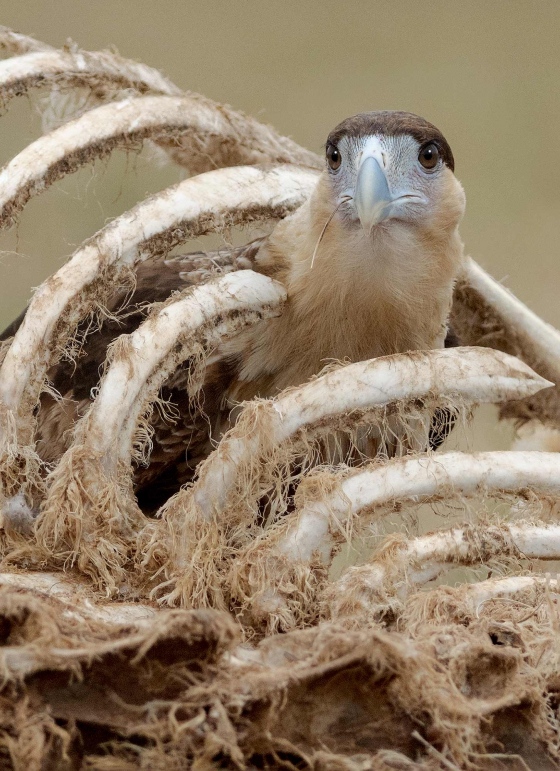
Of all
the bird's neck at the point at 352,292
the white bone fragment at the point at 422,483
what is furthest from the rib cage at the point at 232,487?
the bird's neck at the point at 352,292

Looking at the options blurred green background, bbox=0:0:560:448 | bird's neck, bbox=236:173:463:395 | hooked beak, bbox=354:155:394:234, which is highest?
blurred green background, bbox=0:0:560:448

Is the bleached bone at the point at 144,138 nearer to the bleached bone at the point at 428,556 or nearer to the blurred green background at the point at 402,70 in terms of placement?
the bleached bone at the point at 428,556

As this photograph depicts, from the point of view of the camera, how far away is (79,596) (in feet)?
2.44

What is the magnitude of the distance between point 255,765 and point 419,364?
496mm

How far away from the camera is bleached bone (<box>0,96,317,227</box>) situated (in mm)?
942

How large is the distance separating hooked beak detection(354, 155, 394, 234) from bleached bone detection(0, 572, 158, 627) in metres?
0.55

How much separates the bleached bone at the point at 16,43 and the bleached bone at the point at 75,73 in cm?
3

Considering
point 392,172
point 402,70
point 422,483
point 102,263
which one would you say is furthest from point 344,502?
point 402,70

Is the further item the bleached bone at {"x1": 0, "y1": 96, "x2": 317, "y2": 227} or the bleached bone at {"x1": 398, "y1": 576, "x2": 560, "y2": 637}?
the bleached bone at {"x1": 0, "y1": 96, "x2": 317, "y2": 227}

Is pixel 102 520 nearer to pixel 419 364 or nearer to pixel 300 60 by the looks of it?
pixel 419 364

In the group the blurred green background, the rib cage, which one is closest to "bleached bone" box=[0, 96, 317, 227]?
the rib cage

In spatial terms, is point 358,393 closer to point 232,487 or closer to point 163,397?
point 232,487

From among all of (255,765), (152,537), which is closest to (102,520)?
(152,537)

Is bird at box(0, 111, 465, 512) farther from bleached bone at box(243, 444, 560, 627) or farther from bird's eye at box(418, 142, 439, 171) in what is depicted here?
bleached bone at box(243, 444, 560, 627)
